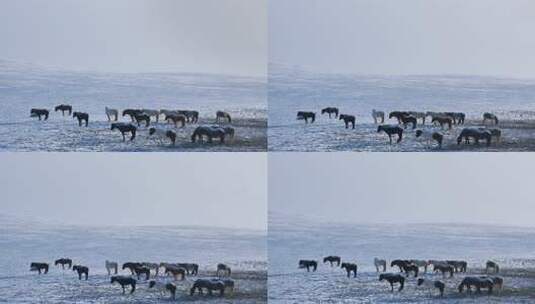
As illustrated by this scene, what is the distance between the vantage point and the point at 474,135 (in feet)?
16.6

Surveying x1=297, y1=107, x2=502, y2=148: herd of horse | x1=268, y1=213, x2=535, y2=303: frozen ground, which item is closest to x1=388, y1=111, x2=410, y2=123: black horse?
x1=297, y1=107, x2=502, y2=148: herd of horse

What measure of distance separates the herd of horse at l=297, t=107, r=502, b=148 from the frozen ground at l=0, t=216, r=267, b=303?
2.60 feet

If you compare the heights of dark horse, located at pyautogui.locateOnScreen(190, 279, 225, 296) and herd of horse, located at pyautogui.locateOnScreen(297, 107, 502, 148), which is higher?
herd of horse, located at pyautogui.locateOnScreen(297, 107, 502, 148)

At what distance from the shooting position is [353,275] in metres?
5.09

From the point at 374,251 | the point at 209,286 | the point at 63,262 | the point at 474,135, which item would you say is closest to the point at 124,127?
the point at 63,262

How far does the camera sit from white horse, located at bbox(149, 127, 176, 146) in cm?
513

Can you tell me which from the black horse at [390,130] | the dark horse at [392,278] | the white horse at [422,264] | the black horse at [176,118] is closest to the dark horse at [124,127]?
the black horse at [176,118]

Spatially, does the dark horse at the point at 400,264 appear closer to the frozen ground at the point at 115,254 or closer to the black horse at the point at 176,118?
the frozen ground at the point at 115,254

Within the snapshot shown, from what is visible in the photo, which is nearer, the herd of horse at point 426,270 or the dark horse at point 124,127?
the herd of horse at point 426,270

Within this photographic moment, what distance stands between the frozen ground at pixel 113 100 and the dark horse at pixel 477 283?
4.38 feet

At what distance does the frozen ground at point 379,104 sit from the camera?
16.6 feet

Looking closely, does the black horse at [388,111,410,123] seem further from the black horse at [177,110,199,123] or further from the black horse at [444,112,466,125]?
the black horse at [177,110,199,123]

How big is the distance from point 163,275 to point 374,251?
118 centimetres

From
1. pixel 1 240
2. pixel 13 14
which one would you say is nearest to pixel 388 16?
pixel 13 14
